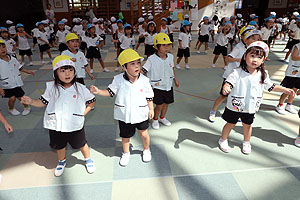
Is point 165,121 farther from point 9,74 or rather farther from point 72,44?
point 9,74

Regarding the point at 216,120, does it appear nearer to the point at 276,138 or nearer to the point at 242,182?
the point at 276,138

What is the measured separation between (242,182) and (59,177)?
2.27 m

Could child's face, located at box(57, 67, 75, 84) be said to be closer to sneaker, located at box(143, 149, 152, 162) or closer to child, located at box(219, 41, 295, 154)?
sneaker, located at box(143, 149, 152, 162)

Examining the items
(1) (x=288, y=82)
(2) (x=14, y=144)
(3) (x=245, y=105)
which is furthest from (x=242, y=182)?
(2) (x=14, y=144)

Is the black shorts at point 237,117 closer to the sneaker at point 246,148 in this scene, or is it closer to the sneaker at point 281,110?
the sneaker at point 246,148

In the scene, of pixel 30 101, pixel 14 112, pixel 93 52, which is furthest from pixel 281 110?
pixel 14 112

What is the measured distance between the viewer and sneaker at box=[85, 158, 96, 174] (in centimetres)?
272

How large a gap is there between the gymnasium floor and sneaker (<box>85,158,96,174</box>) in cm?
5

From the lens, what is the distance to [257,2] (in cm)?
2020

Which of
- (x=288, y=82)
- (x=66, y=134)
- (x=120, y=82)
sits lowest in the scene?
(x=66, y=134)

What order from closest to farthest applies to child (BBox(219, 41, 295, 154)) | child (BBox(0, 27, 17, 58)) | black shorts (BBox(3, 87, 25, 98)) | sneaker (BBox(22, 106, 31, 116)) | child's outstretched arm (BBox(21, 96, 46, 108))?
child's outstretched arm (BBox(21, 96, 46, 108))
child (BBox(219, 41, 295, 154))
black shorts (BBox(3, 87, 25, 98))
sneaker (BBox(22, 106, 31, 116))
child (BBox(0, 27, 17, 58))

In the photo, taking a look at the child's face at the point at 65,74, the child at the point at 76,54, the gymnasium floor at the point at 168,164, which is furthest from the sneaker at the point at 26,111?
the child's face at the point at 65,74

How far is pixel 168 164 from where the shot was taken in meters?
2.86

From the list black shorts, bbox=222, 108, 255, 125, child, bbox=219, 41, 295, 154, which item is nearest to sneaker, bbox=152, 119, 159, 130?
black shorts, bbox=222, 108, 255, 125
